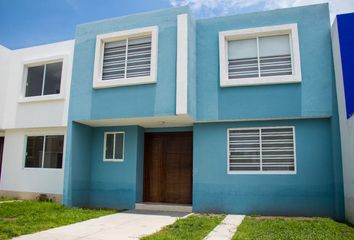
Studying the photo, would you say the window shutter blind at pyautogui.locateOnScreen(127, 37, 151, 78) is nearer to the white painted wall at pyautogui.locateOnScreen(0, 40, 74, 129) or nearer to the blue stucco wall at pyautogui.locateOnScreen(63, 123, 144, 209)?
the blue stucco wall at pyautogui.locateOnScreen(63, 123, 144, 209)

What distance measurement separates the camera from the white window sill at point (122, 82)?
33.3ft

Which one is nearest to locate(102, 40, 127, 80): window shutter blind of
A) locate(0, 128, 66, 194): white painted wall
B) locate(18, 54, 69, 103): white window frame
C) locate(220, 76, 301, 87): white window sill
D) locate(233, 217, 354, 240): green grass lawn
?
locate(18, 54, 69, 103): white window frame

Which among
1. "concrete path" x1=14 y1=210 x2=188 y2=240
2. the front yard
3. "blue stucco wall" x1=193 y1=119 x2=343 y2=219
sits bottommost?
"concrete path" x1=14 y1=210 x2=188 y2=240

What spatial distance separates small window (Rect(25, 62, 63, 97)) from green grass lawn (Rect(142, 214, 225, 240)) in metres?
7.53

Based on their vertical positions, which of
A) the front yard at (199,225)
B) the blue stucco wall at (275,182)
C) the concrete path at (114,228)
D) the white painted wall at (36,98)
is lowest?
the concrete path at (114,228)

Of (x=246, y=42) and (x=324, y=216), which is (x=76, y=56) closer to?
(x=246, y=42)

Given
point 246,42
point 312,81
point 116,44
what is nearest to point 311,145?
point 312,81

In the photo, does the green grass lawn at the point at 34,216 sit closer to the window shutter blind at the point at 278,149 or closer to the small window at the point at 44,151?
the small window at the point at 44,151

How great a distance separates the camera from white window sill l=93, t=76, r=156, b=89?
33.3 feet

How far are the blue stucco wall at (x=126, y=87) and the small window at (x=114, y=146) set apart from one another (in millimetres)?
1483

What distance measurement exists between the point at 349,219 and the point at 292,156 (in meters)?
2.27

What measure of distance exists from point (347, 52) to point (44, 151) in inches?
443

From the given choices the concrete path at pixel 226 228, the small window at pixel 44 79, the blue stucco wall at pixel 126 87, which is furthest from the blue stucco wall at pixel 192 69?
the small window at pixel 44 79

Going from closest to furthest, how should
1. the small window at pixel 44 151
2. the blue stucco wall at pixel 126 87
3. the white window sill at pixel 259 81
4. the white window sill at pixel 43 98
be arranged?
the white window sill at pixel 259 81, the blue stucco wall at pixel 126 87, the white window sill at pixel 43 98, the small window at pixel 44 151
